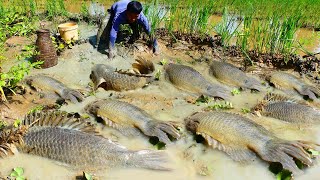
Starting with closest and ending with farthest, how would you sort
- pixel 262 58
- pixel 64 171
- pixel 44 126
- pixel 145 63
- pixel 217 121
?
pixel 64 171
pixel 44 126
pixel 217 121
pixel 145 63
pixel 262 58

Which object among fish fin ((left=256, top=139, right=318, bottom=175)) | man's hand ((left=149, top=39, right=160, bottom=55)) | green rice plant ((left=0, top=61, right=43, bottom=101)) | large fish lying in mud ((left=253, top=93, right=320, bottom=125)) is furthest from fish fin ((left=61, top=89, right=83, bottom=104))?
fish fin ((left=256, top=139, right=318, bottom=175))

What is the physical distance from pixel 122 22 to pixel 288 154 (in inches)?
150

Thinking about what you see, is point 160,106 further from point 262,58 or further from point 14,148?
point 262,58

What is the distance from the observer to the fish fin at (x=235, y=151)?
3.74 m

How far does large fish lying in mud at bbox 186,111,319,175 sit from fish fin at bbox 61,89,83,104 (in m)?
1.61

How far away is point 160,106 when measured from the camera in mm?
4828

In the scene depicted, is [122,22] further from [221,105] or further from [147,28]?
[221,105]

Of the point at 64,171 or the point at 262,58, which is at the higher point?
the point at 262,58

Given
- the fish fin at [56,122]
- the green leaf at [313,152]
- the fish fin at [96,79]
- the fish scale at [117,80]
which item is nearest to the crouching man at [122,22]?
the fish fin at [96,79]

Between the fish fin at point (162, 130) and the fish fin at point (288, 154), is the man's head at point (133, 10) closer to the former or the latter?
the fish fin at point (162, 130)

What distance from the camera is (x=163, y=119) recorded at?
4527 mm

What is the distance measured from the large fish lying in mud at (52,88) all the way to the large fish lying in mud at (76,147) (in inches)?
38.9

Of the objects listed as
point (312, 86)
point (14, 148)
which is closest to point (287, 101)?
point (312, 86)

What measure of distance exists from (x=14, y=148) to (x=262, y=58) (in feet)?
14.7
